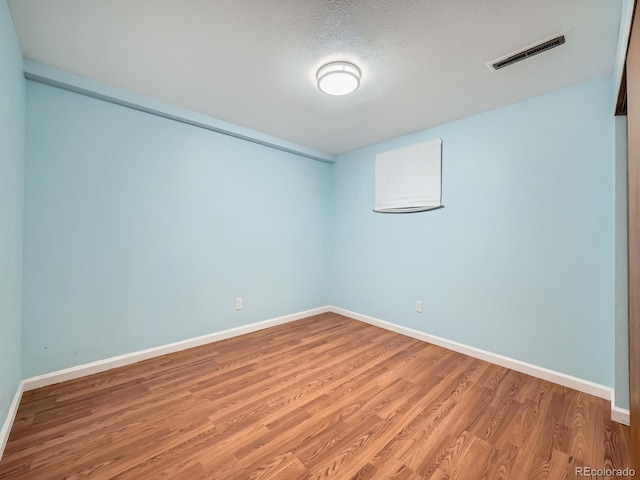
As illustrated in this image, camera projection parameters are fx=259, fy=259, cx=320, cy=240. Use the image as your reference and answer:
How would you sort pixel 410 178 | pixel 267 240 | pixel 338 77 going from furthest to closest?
pixel 267 240
pixel 410 178
pixel 338 77

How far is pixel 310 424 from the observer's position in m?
1.60

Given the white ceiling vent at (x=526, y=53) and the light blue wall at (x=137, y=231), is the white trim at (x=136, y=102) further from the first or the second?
the white ceiling vent at (x=526, y=53)

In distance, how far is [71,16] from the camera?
4.76 feet

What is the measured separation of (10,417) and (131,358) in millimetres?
771

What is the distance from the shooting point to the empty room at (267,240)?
4.52ft

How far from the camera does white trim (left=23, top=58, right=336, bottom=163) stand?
1848mm

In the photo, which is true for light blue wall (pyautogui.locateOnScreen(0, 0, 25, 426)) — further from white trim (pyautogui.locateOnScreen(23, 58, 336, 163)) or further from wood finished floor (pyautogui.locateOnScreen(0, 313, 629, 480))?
wood finished floor (pyautogui.locateOnScreen(0, 313, 629, 480))

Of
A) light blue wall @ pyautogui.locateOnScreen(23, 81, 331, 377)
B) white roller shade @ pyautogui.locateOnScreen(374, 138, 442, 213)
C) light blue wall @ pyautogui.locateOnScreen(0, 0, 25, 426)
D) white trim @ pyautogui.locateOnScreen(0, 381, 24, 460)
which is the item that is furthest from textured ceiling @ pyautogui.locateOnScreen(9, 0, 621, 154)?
white trim @ pyautogui.locateOnScreen(0, 381, 24, 460)

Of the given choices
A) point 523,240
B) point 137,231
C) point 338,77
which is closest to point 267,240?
point 137,231

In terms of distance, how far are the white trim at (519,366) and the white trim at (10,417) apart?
3135 mm

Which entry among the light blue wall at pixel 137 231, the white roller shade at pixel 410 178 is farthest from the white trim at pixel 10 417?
the white roller shade at pixel 410 178

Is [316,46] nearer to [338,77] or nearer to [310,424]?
[338,77]

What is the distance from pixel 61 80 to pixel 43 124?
35 cm

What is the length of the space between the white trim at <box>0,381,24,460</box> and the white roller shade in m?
3.46
